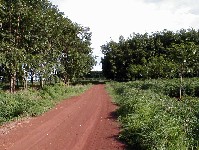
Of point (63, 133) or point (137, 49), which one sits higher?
point (137, 49)

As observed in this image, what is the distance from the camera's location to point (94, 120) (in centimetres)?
1762

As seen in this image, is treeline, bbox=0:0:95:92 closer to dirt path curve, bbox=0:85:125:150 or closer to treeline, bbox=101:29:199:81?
dirt path curve, bbox=0:85:125:150

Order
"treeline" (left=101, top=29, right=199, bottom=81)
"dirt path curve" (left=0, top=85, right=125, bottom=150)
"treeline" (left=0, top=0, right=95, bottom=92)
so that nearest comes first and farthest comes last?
1. "dirt path curve" (left=0, top=85, right=125, bottom=150)
2. "treeline" (left=0, top=0, right=95, bottom=92)
3. "treeline" (left=101, top=29, right=199, bottom=81)

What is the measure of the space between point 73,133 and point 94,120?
3.57 meters

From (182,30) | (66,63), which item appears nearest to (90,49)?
(66,63)

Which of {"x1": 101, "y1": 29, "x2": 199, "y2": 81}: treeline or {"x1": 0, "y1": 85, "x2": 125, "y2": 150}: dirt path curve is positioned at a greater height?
{"x1": 101, "y1": 29, "x2": 199, "y2": 81}: treeline

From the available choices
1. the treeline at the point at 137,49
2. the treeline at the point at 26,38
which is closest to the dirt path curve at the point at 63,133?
the treeline at the point at 26,38

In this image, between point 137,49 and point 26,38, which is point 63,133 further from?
point 137,49

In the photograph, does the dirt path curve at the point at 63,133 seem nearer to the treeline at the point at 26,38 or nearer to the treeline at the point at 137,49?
the treeline at the point at 26,38

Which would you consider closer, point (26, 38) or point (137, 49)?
point (26, 38)

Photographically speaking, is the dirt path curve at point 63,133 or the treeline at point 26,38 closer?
the dirt path curve at point 63,133

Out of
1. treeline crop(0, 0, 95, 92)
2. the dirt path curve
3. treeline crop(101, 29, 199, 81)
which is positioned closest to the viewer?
the dirt path curve

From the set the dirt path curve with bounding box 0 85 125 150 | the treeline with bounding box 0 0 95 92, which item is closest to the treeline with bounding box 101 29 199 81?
the treeline with bounding box 0 0 95 92

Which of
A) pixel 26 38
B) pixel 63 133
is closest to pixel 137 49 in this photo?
pixel 26 38
